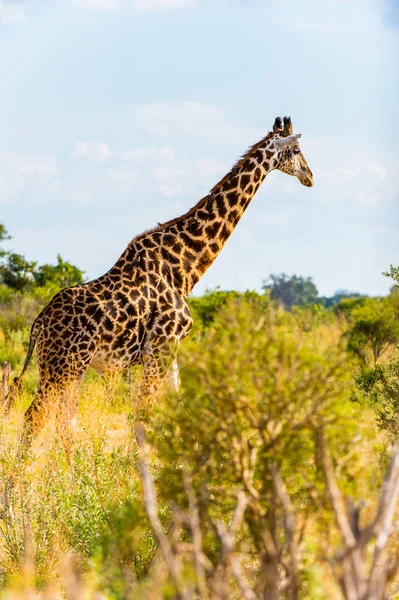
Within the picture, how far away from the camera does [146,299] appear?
7.62 m

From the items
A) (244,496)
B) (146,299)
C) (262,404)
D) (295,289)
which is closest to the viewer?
(244,496)

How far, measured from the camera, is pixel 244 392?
3789 mm

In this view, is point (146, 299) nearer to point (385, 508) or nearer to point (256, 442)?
point (256, 442)

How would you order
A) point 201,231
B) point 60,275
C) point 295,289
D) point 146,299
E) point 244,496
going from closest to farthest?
point 244,496 < point 146,299 < point 201,231 < point 60,275 < point 295,289

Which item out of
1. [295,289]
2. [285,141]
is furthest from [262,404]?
[295,289]

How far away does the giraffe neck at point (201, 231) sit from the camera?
7.90 metres

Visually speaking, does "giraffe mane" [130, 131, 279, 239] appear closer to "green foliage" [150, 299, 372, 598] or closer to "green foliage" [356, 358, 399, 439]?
"green foliage" [356, 358, 399, 439]

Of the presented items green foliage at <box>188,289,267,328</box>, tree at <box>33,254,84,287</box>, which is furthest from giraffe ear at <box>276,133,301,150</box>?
tree at <box>33,254,84,287</box>

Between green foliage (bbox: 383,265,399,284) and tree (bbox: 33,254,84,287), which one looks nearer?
green foliage (bbox: 383,265,399,284)

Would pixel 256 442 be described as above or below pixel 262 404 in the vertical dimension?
below

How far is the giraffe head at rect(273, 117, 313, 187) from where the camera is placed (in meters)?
8.44

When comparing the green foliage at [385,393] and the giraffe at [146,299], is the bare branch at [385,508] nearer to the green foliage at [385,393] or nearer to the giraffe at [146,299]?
the green foliage at [385,393]

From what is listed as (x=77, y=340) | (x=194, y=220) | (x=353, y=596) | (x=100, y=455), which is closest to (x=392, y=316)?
(x=194, y=220)

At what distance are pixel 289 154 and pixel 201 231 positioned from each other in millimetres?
1149
